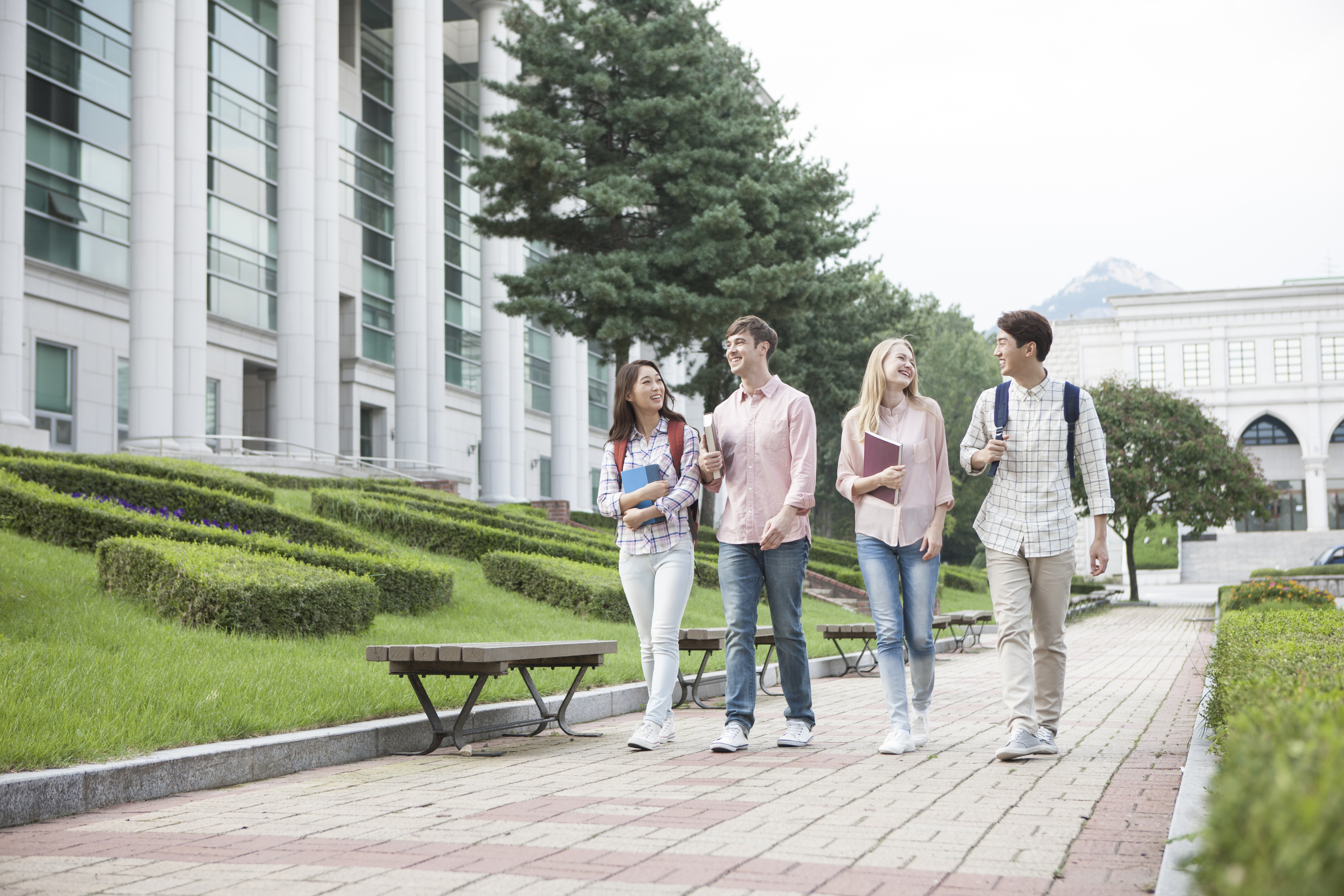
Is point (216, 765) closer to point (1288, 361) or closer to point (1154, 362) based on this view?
point (1154, 362)

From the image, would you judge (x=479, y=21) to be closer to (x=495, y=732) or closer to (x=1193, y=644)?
(x=1193, y=644)

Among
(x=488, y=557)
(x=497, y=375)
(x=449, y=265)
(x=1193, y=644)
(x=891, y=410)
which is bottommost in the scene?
(x=1193, y=644)

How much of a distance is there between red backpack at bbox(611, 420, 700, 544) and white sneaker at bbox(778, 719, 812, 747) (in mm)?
1134

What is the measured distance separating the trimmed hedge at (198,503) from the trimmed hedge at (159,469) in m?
0.44

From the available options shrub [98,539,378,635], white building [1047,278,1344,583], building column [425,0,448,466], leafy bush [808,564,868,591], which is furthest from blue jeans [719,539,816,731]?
white building [1047,278,1344,583]

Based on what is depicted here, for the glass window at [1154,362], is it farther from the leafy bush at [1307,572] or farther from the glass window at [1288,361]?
the leafy bush at [1307,572]

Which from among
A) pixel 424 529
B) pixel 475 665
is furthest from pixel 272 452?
pixel 475 665

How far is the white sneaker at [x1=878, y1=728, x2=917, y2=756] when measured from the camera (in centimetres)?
613

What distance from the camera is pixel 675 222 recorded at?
23609 mm

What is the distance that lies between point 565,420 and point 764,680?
30.2 meters

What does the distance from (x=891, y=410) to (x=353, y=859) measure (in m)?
3.71

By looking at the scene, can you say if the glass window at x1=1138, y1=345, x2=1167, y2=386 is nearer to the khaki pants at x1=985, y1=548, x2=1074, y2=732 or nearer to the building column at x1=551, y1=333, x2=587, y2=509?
the building column at x1=551, y1=333, x2=587, y2=509

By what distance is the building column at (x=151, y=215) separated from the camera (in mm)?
24234

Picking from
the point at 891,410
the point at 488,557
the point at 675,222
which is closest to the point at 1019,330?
the point at 891,410
